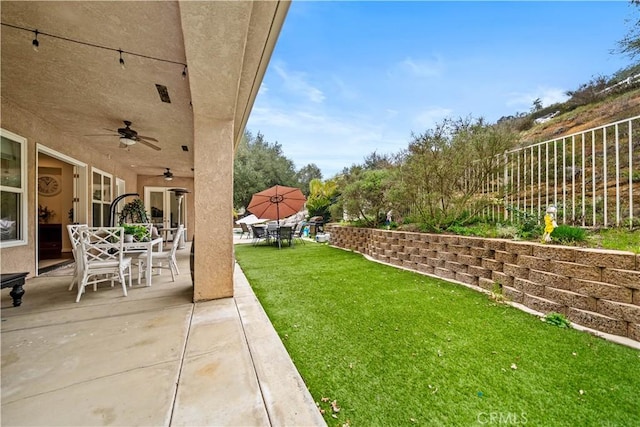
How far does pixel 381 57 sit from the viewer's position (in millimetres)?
9211

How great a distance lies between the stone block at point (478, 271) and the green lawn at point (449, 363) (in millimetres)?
302

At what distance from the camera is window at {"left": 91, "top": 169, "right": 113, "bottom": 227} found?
686 cm

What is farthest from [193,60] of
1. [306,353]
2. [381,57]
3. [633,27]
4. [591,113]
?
[591,113]

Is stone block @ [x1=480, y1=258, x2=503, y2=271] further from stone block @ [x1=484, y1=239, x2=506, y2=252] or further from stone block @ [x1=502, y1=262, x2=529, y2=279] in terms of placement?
stone block @ [x1=484, y1=239, x2=506, y2=252]

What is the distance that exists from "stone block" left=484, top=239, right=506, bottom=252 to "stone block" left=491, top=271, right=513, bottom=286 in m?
0.32

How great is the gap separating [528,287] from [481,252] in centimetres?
79

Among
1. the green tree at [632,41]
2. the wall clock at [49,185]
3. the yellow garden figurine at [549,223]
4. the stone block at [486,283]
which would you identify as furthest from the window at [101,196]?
the green tree at [632,41]

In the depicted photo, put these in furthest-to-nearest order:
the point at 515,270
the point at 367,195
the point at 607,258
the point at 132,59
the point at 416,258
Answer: the point at 367,195, the point at 416,258, the point at 515,270, the point at 132,59, the point at 607,258

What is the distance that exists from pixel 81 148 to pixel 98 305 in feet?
16.2

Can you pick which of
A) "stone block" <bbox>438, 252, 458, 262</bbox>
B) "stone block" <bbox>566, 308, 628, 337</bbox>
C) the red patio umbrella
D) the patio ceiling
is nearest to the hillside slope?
"stone block" <bbox>438, 252, 458, 262</bbox>

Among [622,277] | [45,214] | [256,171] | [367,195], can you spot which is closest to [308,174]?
[256,171]

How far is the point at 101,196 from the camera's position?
23.7ft

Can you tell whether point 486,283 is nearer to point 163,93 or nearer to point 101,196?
point 163,93

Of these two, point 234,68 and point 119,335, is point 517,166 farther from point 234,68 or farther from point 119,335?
point 119,335
